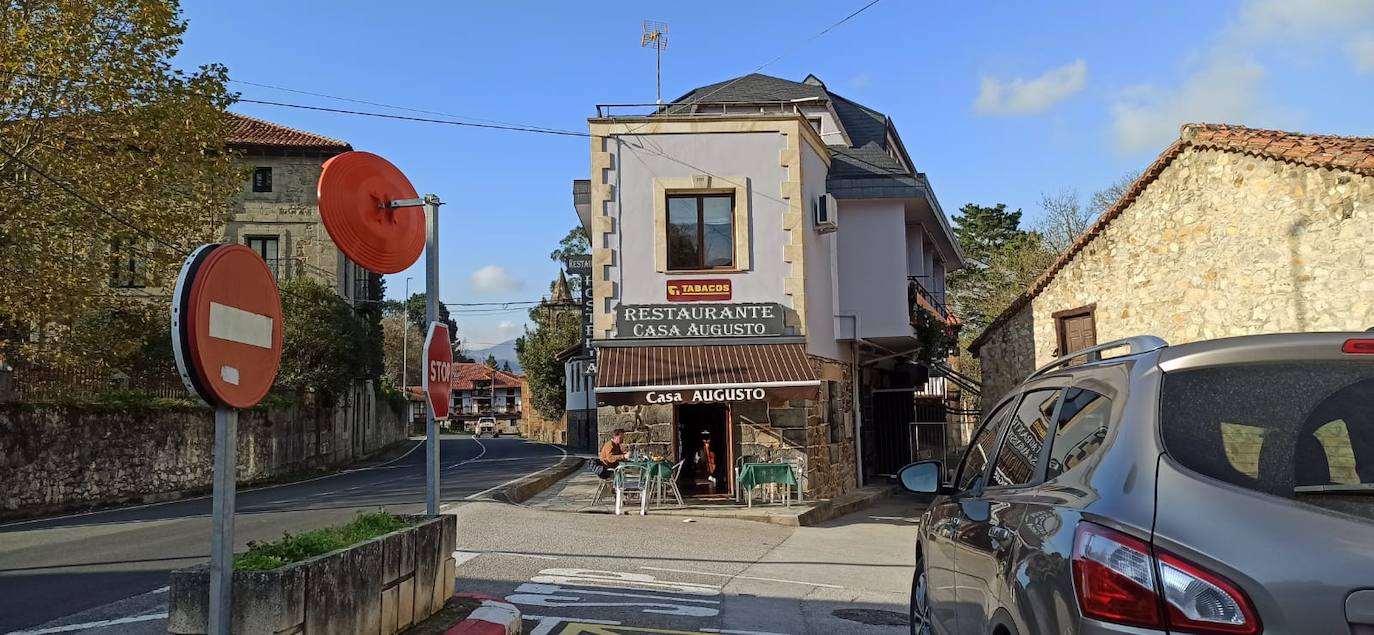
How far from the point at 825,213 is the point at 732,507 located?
5.86 meters

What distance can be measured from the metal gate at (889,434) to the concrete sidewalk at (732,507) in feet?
15.8

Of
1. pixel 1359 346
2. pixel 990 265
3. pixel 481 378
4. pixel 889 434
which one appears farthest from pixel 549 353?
pixel 481 378

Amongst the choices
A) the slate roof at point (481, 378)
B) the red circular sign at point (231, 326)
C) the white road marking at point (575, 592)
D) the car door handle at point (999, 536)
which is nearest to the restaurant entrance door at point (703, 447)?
the white road marking at point (575, 592)

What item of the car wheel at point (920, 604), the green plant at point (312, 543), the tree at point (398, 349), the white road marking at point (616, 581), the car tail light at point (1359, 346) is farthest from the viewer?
the tree at point (398, 349)

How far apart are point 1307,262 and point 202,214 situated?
19.8 metres

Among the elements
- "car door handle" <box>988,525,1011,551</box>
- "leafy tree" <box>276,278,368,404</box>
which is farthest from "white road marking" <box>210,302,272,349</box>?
"leafy tree" <box>276,278,368,404</box>

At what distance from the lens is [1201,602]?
2197 mm

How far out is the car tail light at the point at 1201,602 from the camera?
216cm

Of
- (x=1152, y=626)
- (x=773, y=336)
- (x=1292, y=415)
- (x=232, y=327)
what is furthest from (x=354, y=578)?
(x=773, y=336)

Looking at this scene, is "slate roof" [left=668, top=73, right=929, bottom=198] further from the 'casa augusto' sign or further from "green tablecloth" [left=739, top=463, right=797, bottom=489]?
"green tablecloth" [left=739, top=463, right=797, bottom=489]

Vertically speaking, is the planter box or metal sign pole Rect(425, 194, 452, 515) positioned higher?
metal sign pole Rect(425, 194, 452, 515)

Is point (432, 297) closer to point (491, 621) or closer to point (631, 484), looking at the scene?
point (491, 621)

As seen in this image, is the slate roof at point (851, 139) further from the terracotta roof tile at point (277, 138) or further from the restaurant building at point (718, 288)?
the terracotta roof tile at point (277, 138)

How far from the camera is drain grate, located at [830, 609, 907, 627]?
754 cm
